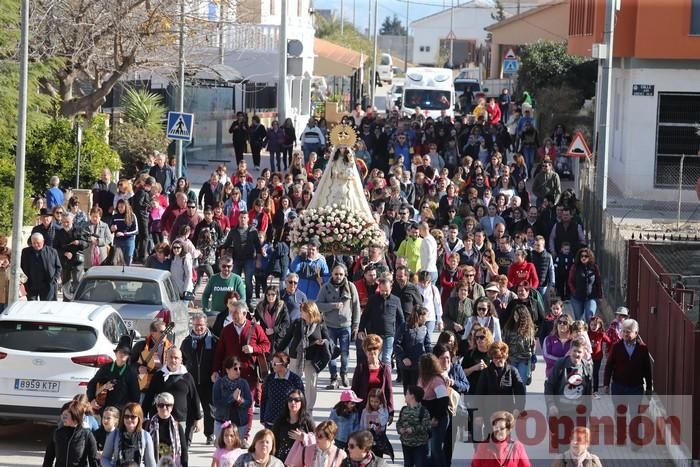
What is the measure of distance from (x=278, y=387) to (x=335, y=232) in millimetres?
8418

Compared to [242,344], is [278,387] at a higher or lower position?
lower

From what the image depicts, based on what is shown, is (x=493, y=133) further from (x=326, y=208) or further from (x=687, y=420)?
(x=687, y=420)

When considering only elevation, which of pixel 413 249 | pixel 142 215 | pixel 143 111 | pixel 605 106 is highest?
pixel 605 106

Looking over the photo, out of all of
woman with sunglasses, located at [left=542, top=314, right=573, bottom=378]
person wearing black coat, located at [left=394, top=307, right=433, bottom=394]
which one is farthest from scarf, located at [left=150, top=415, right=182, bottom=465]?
woman with sunglasses, located at [left=542, top=314, right=573, bottom=378]

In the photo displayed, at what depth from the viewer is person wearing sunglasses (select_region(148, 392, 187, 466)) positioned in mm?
12164

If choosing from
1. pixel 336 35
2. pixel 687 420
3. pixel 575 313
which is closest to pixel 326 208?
pixel 575 313

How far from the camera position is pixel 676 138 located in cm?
3816

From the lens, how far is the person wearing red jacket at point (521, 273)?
64.0 ft

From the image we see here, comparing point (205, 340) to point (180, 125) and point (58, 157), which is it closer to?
point (180, 125)

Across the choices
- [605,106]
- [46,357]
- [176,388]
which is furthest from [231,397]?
[605,106]

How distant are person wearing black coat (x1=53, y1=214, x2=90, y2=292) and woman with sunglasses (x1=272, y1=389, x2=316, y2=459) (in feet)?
33.3

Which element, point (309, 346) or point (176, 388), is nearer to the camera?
point (176, 388)

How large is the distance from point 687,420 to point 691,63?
2464cm

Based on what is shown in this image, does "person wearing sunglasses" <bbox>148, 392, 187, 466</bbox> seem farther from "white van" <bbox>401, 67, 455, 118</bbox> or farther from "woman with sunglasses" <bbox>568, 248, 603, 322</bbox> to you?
"white van" <bbox>401, 67, 455, 118</bbox>
